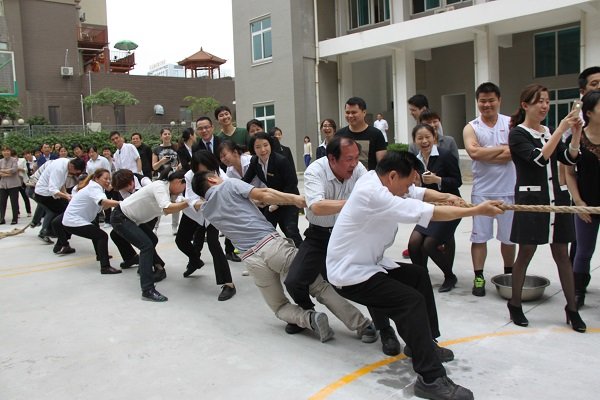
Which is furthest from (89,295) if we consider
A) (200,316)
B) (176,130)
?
(176,130)

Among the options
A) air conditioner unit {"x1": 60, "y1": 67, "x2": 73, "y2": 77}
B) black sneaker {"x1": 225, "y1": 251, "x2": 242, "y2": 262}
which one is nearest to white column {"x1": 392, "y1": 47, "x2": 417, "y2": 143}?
black sneaker {"x1": 225, "y1": 251, "x2": 242, "y2": 262}

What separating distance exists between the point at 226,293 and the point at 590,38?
481 inches

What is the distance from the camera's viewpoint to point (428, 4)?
16938 mm

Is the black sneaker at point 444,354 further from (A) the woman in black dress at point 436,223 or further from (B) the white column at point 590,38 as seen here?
(B) the white column at point 590,38

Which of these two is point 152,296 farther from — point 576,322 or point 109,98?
point 109,98

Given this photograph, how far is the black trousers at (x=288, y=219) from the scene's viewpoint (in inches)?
212

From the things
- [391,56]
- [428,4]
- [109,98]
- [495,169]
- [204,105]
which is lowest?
[495,169]

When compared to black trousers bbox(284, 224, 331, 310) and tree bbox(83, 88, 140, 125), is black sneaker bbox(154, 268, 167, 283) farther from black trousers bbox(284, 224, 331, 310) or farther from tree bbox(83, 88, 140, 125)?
tree bbox(83, 88, 140, 125)

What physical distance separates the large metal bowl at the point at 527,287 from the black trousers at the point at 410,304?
1353mm

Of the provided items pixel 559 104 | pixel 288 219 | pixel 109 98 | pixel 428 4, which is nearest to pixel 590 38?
pixel 559 104

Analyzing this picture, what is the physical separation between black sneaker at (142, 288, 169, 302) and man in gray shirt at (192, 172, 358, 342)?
1.15m

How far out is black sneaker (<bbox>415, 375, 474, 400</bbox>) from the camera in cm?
269

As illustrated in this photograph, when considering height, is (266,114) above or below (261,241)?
above

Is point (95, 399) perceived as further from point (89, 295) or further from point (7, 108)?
point (7, 108)
